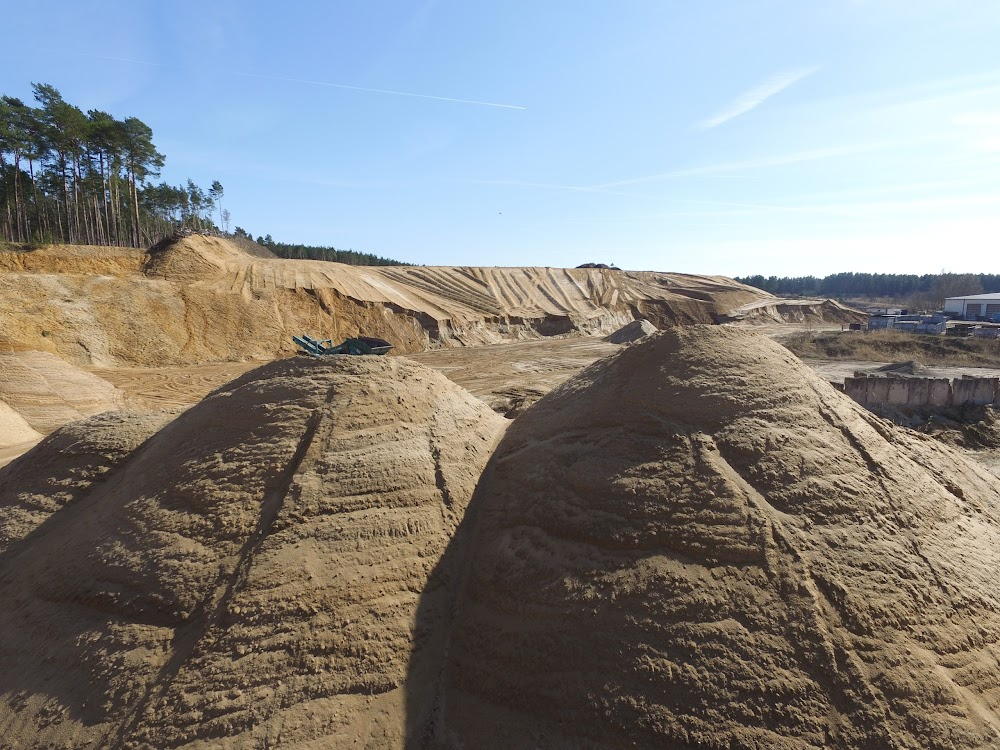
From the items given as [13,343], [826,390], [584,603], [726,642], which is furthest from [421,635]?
[13,343]

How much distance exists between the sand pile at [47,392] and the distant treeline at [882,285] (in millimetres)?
75592

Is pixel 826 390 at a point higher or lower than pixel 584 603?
higher

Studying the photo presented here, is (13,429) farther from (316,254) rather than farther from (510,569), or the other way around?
(316,254)

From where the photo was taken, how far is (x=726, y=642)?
2750mm

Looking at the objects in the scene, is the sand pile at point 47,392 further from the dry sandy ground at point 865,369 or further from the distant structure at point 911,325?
the distant structure at point 911,325

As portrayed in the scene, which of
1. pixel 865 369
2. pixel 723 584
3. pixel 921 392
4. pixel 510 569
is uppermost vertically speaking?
pixel 723 584

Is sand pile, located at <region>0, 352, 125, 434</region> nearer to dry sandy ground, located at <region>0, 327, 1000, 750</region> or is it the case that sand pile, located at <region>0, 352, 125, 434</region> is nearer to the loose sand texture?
the loose sand texture

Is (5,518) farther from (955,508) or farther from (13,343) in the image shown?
(13,343)

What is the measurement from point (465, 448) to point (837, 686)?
3.05 metres

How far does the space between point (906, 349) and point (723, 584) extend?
28.7 metres

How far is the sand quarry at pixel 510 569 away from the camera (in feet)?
8.93

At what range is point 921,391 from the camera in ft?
39.8

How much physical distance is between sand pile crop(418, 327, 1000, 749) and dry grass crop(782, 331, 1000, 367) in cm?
2262

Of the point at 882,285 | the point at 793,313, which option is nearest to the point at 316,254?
the point at 793,313
